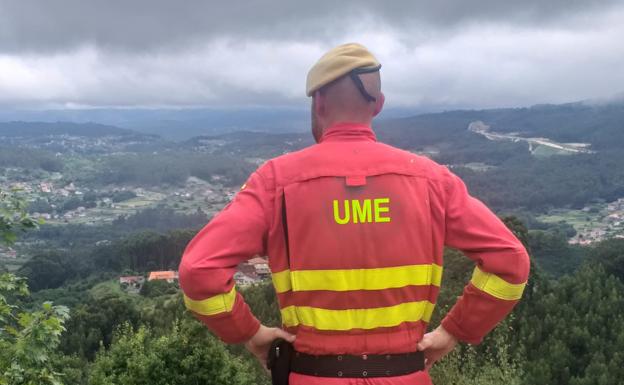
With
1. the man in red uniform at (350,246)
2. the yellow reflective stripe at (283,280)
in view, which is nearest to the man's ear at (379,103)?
the man in red uniform at (350,246)

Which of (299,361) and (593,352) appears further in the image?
(593,352)

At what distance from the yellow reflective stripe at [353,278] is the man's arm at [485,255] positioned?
200 millimetres

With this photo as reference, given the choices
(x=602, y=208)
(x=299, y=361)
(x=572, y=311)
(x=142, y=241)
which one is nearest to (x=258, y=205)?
(x=299, y=361)

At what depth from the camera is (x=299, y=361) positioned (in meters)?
2.13

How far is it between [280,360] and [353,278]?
0.44 meters

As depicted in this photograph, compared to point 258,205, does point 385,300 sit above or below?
below

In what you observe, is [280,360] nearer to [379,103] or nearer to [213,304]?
[213,304]

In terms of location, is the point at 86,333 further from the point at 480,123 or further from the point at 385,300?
the point at 480,123

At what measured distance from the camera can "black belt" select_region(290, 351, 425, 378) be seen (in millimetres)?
2064

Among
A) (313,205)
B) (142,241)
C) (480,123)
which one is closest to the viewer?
(313,205)

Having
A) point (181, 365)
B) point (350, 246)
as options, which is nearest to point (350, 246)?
point (350, 246)

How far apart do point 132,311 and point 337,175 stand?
3022 centimetres

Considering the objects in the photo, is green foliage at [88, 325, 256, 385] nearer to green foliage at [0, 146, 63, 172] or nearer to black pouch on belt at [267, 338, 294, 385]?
black pouch on belt at [267, 338, 294, 385]

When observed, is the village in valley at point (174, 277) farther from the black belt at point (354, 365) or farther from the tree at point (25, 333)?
the black belt at point (354, 365)
